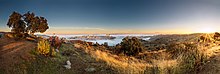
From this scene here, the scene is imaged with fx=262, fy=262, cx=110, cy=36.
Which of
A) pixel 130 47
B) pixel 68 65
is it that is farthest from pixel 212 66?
pixel 130 47

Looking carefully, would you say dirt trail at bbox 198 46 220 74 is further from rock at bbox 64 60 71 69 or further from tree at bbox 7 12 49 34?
tree at bbox 7 12 49 34

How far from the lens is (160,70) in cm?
895

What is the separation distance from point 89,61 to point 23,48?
3.24 m

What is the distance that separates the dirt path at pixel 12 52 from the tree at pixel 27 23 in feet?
3.48

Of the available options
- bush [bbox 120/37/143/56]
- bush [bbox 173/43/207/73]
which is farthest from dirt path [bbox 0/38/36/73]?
bush [bbox 120/37/143/56]

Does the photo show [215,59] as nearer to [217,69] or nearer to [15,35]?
[217,69]

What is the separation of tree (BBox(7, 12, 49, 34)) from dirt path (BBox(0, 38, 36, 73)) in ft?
3.48

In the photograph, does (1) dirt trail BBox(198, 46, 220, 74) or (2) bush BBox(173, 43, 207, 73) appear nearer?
(1) dirt trail BBox(198, 46, 220, 74)

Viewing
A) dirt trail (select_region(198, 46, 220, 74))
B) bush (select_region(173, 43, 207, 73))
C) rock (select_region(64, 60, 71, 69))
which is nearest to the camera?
dirt trail (select_region(198, 46, 220, 74))

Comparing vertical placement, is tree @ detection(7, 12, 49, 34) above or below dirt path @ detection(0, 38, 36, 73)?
above

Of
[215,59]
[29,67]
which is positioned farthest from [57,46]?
[215,59]

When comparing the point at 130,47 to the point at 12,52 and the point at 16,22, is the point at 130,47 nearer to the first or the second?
the point at 16,22

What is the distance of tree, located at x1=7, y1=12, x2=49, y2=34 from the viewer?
1484cm

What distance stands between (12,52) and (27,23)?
3.81 metres
